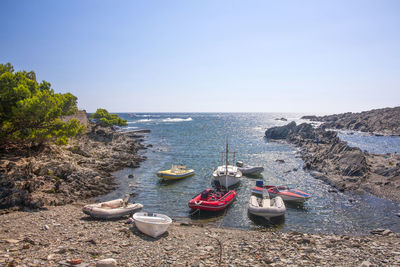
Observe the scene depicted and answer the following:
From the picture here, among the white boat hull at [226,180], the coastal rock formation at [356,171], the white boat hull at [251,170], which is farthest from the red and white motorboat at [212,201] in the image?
the coastal rock formation at [356,171]

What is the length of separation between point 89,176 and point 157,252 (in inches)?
696

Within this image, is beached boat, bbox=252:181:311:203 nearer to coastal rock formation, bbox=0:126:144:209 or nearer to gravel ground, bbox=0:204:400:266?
gravel ground, bbox=0:204:400:266

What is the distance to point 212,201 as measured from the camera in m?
21.8

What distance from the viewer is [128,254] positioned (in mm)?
11539

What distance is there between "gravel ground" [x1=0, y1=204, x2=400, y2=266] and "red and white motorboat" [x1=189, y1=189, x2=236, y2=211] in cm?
418

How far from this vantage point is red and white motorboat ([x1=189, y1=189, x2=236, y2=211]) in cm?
2094

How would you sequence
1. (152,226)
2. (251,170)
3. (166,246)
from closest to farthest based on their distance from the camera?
(166,246) → (152,226) → (251,170)

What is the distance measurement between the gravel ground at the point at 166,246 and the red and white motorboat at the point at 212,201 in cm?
418

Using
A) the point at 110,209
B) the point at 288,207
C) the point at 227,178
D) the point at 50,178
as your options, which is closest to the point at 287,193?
the point at 288,207

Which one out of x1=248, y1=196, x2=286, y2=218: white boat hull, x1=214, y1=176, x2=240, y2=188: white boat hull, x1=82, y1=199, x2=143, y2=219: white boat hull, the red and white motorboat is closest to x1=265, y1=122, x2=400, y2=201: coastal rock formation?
x1=248, y1=196, x2=286, y2=218: white boat hull

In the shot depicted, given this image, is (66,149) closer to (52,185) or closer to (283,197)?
(52,185)

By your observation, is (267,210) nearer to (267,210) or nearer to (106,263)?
(267,210)

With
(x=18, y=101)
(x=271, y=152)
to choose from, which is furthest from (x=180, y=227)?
(x=271, y=152)

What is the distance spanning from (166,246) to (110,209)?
7.06 meters
